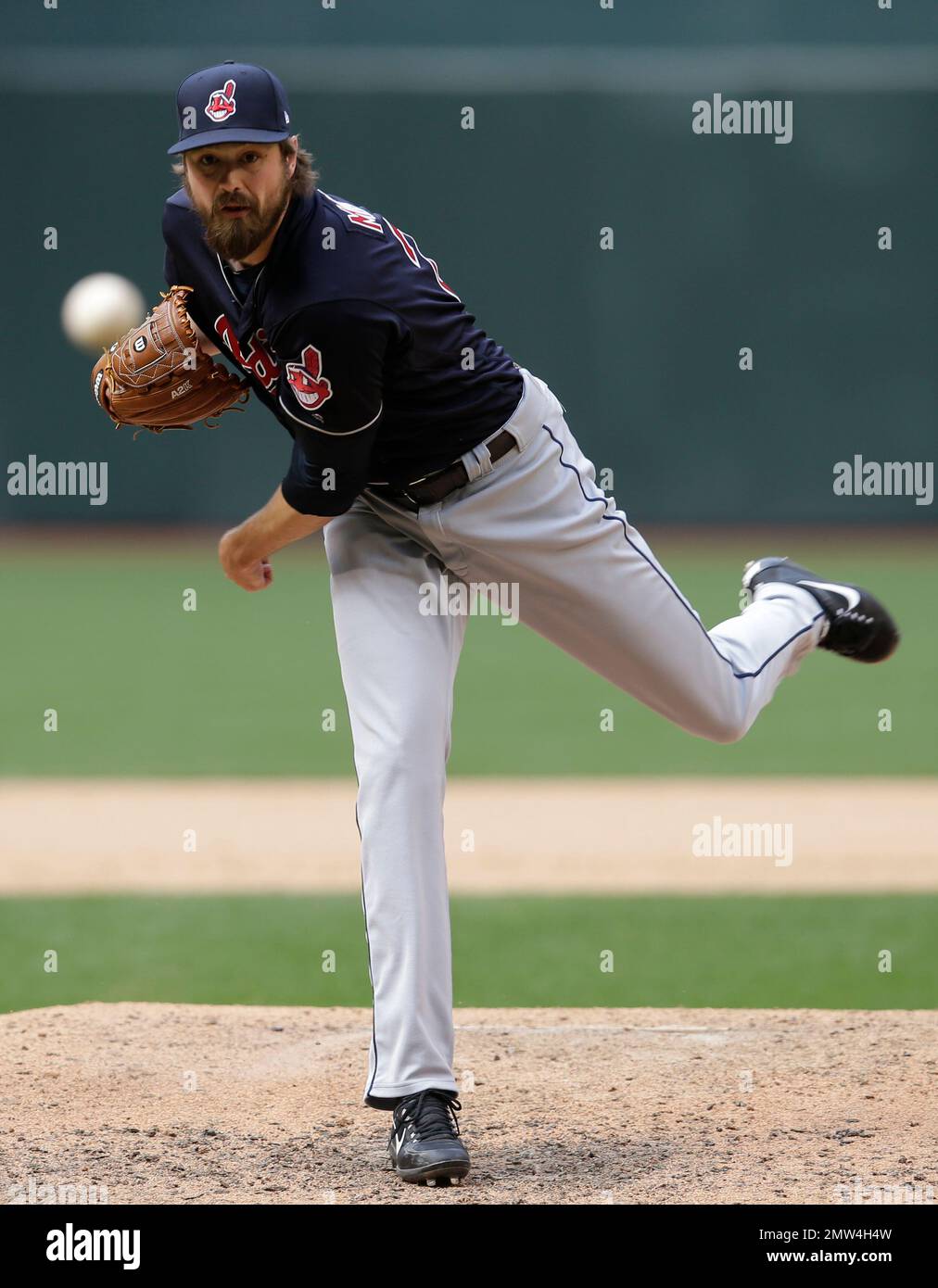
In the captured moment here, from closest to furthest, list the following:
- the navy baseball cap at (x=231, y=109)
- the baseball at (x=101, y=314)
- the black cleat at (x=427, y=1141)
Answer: the navy baseball cap at (x=231, y=109) → the black cleat at (x=427, y=1141) → the baseball at (x=101, y=314)

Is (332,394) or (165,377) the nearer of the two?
(332,394)

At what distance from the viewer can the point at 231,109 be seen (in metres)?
2.57

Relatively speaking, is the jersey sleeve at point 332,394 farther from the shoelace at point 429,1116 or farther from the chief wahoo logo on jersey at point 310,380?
the shoelace at point 429,1116

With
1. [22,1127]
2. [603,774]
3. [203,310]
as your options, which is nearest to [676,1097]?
[22,1127]

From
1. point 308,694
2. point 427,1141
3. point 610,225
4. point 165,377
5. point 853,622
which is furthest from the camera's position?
point 610,225

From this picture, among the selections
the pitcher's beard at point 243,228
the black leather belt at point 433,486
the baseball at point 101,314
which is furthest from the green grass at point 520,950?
the pitcher's beard at point 243,228

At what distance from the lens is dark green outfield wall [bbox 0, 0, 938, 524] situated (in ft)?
53.5

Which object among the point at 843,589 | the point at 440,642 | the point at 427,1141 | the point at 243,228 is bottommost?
the point at 427,1141

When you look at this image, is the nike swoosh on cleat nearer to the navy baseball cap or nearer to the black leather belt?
the black leather belt

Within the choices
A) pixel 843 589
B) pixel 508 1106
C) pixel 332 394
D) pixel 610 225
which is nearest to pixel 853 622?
pixel 843 589

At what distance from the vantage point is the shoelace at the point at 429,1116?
2730 mm

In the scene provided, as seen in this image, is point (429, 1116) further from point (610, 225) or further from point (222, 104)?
point (610, 225)

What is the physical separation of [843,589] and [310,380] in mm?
1533

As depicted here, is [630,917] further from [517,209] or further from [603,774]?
[517,209]
